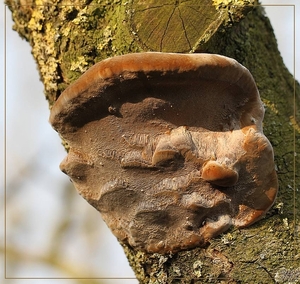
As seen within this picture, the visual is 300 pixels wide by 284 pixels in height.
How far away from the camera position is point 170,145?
1347mm

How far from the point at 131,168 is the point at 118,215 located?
22 centimetres

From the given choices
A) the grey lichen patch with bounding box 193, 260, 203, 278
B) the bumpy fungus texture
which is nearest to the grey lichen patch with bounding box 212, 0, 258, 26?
the bumpy fungus texture

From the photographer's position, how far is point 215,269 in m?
1.52

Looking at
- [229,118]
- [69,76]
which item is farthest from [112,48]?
[229,118]

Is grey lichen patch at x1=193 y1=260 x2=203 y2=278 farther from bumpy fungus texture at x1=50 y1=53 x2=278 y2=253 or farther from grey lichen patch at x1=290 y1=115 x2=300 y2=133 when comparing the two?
grey lichen patch at x1=290 y1=115 x2=300 y2=133

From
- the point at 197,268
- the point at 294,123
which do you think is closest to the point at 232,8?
the point at 294,123

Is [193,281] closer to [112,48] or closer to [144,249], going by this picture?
[144,249]

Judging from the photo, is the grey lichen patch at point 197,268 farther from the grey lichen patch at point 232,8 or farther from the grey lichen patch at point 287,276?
the grey lichen patch at point 232,8

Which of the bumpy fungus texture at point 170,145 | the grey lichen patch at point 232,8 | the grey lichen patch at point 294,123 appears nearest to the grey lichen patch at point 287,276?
the bumpy fungus texture at point 170,145

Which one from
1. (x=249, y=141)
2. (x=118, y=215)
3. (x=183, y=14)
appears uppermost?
(x=183, y=14)

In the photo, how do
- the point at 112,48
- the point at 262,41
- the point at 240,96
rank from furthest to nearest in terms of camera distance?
the point at 262,41
the point at 112,48
the point at 240,96

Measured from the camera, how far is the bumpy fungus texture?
1.26 metres

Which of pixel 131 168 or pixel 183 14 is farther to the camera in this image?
pixel 183 14

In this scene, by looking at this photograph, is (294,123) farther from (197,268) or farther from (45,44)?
(45,44)
